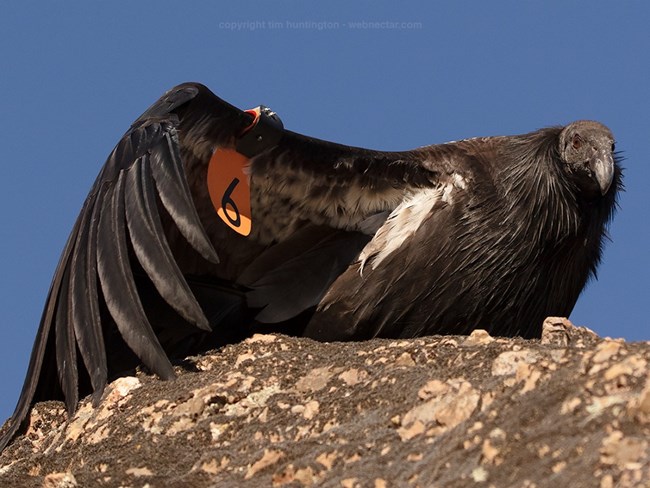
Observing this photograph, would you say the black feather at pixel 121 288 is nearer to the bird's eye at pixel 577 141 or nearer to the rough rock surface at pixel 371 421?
the rough rock surface at pixel 371 421

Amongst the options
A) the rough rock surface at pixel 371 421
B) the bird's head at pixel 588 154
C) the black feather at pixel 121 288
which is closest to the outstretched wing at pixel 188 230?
the black feather at pixel 121 288

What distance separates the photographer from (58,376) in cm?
704

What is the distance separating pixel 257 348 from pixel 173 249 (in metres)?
0.94

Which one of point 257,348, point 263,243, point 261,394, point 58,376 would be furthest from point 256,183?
point 261,394

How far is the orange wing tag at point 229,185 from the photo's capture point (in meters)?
7.64

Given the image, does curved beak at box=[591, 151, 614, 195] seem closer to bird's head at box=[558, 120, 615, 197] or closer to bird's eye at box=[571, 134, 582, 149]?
bird's head at box=[558, 120, 615, 197]

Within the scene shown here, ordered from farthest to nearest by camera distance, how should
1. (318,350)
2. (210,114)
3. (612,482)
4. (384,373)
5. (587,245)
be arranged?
(587,245)
(210,114)
(318,350)
(384,373)
(612,482)

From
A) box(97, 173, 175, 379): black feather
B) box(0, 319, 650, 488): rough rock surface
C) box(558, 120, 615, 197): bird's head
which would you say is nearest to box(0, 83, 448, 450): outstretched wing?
box(97, 173, 175, 379): black feather

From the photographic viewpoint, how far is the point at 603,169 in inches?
313

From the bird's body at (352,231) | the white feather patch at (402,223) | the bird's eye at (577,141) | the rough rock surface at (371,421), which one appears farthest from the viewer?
the bird's eye at (577,141)

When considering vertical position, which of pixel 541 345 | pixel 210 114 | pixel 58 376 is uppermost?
pixel 210 114

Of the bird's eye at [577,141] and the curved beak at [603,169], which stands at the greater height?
the bird's eye at [577,141]

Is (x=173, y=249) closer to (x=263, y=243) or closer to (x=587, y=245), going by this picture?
(x=263, y=243)

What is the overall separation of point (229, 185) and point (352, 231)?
2.70 ft
